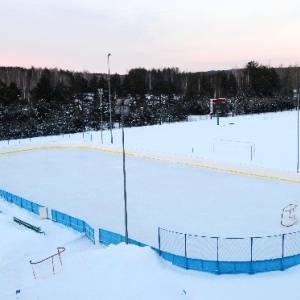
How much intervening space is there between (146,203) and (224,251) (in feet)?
20.9

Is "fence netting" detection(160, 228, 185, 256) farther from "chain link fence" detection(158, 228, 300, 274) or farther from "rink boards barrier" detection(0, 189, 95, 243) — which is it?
"rink boards barrier" detection(0, 189, 95, 243)

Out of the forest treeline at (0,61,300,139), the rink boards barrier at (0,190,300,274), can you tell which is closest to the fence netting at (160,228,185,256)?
the rink boards barrier at (0,190,300,274)

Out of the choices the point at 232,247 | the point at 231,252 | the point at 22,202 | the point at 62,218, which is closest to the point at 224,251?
the point at 231,252

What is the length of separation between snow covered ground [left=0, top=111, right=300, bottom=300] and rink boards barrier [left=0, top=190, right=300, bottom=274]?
277 millimetres

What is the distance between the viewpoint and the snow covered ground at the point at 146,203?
11164 mm

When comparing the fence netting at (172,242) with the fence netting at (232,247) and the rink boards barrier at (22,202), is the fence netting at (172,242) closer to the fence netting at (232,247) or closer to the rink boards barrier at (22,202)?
the fence netting at (232,247)

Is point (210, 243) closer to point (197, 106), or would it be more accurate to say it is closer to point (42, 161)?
point (42, 161)

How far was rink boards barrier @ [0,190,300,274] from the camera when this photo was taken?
1180cm

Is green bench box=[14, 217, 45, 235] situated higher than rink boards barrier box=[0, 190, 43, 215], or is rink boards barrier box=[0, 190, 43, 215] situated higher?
rink boards barrier box=[0, 190, 43, 215]

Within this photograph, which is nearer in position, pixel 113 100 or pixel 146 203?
pixel 146 203

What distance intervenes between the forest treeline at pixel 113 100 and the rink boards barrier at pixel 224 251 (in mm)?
25820

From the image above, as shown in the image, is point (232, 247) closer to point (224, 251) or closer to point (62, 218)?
point (224, 251)

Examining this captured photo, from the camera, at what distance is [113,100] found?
203 feet

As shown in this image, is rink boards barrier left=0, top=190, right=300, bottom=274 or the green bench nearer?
rink boards barrier left=0, top=190, right=300, bottom=274
